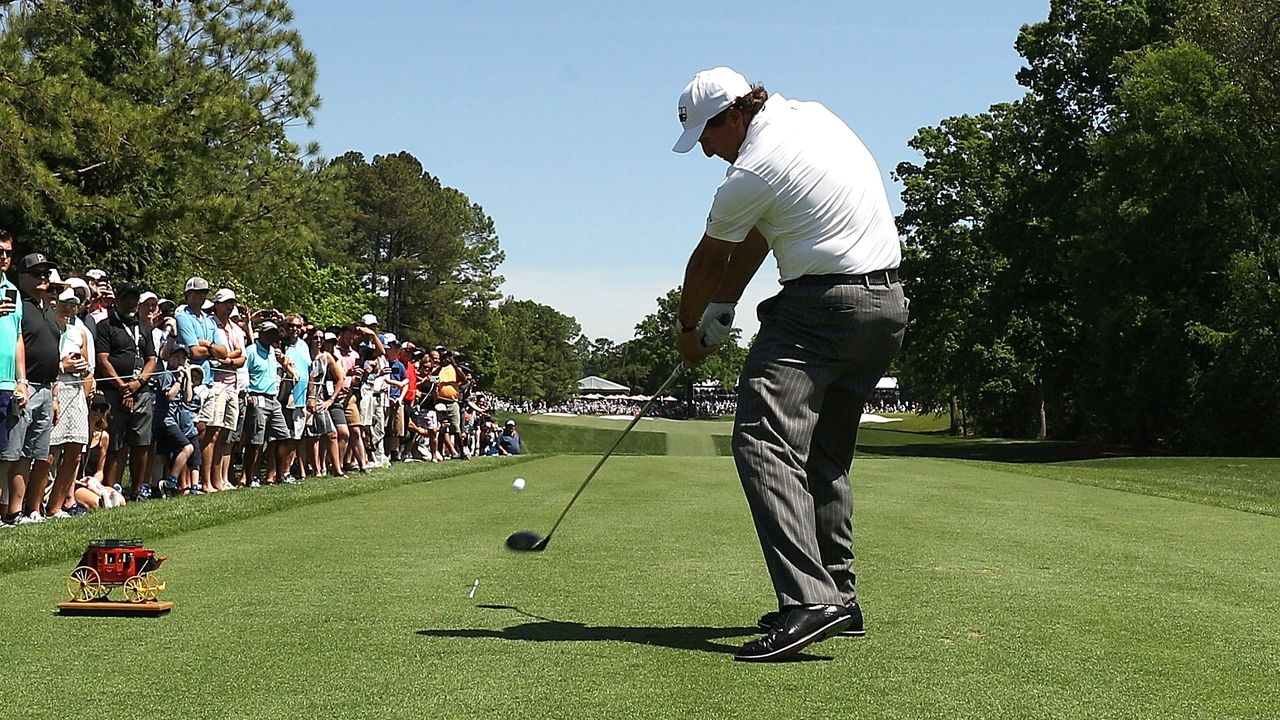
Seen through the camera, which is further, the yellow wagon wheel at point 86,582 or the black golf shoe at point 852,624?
the yellow wagon wheel at point 86,582

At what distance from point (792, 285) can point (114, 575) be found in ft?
9.43

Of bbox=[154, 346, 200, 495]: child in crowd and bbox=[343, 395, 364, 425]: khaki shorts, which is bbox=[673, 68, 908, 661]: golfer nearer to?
bbox=[154, 346, 200, 495]: child in crowd

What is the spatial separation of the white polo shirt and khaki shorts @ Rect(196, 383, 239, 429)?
10890 mm

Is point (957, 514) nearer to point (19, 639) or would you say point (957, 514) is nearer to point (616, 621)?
point (616, 621)

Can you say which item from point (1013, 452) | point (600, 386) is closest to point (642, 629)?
point (1013, 452)

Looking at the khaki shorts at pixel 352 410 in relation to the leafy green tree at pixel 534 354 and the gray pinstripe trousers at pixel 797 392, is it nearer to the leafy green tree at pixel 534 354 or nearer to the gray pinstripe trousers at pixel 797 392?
the gray pinstripe trousers at pixel 797 392

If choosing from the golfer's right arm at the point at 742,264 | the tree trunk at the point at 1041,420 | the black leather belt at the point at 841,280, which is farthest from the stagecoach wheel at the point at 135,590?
the tree trunk at the point at 1041,420

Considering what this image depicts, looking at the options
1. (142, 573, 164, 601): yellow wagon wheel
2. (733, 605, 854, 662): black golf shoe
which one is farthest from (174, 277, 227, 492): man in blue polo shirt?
(733, 605, 854, 662): black golf shoe

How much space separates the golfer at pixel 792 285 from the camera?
4547 mm

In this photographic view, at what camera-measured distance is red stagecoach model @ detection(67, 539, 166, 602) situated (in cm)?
518

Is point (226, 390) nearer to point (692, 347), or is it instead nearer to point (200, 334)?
point (200, 334)

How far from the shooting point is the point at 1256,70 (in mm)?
36750

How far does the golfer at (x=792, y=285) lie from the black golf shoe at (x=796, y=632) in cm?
2

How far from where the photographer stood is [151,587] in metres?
5.39
